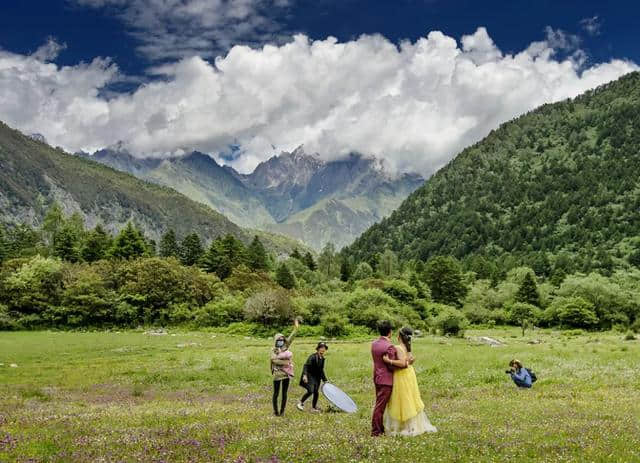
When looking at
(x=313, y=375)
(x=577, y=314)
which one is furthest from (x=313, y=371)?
(x=577, y=314)

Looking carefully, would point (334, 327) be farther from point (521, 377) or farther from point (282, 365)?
point (282, 365)

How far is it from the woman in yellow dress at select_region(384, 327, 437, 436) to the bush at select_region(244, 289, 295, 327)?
7239 centimetres

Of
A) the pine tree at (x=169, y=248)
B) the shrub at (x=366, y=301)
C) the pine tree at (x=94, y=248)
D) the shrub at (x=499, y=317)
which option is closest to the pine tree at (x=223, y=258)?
the pine tree at (x=169, y=248)

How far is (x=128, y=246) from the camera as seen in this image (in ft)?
410

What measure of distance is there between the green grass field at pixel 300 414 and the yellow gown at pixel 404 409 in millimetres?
744

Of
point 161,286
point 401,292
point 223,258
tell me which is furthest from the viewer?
point 223,258

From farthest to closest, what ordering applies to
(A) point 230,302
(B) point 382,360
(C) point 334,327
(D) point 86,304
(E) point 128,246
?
(E) point 128,246 → (A) point 230,302 → (D) point 86,304 → (C) point 334,327 → (B) point 382,360

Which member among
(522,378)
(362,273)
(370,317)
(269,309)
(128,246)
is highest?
(128,246)

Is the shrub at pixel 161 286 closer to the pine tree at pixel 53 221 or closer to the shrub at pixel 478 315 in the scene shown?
the shrub at pixel 478 315

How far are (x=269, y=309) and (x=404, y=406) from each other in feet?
240

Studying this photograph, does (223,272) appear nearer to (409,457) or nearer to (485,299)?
(485,299)

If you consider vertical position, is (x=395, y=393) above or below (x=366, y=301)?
below

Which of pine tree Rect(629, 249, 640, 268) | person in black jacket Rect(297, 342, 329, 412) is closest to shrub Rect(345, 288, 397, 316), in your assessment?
person in black jacket Rect(297, 342, 329, 412)

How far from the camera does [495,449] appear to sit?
13055mm
